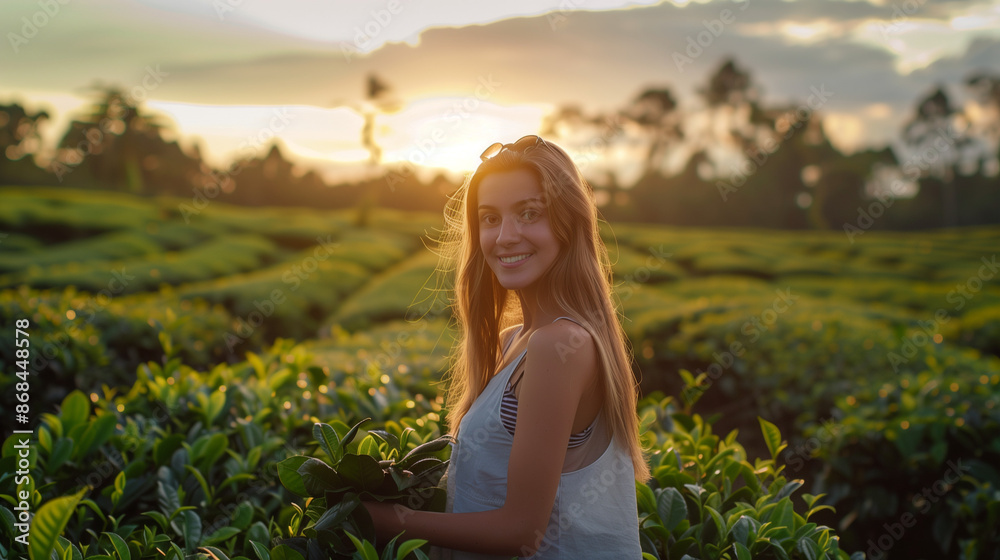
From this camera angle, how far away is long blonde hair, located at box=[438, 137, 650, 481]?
1.55 meters

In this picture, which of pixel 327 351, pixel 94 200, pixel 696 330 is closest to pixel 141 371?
pixel 327 351

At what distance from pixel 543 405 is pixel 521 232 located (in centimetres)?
47

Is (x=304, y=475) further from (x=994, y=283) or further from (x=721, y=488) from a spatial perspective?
(x=994, y=283)

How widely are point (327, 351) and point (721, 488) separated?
369 cm

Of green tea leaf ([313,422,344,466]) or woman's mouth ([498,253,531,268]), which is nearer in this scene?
green tea leaf ([313,422,344,466])

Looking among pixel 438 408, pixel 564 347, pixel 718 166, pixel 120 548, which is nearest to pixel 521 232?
pixel 564 347

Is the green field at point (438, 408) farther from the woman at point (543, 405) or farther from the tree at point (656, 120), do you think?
the tree at point (656, 120)

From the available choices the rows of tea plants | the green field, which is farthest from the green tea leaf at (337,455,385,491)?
the green field

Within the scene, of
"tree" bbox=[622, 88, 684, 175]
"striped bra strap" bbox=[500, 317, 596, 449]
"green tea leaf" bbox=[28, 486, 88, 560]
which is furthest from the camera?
"tree" bbox=[622, 88, 684, 175]

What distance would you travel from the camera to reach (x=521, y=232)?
5.33 ft

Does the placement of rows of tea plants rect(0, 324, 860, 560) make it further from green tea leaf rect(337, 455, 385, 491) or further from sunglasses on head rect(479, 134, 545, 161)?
sunglasses on head rect(479, 134, 545, 161)

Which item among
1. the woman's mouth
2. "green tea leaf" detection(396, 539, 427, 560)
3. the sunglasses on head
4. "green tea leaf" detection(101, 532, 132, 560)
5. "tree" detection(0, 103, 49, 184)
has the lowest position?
"green tea leaf" detection(101, 532, 132, 560)

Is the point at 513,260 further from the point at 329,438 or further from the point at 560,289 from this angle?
the point at 329,438

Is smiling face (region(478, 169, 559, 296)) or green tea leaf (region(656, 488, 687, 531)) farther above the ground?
smiling face (region(478, 169, 559, 296))
